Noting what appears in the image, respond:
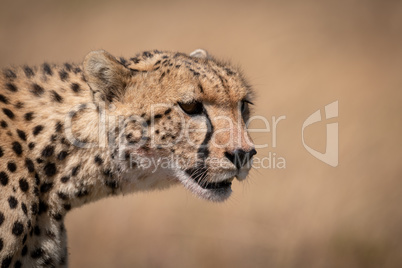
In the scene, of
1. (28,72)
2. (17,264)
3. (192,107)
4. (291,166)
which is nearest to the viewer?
(17,264)

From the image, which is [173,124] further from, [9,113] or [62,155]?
[9,113]

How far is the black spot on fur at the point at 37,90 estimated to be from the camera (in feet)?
10.4

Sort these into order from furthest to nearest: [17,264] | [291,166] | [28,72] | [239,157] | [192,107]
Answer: [291,166] < [28,72] < [192,107] < [239,157] < [17,264]

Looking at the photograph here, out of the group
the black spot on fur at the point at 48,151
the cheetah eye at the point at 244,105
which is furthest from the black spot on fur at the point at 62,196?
the cheetah eye at the point at 244,105

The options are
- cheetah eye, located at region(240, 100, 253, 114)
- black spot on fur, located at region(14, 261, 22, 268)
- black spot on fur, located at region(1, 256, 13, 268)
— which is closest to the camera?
black spot on fur, located at region(1, 256, 13, 268)

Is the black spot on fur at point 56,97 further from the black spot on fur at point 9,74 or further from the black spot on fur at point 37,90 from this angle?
the black spot on fur at point 9,74

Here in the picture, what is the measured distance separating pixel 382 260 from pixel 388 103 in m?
1.81

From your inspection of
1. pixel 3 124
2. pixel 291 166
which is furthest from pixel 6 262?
pixel 291 166

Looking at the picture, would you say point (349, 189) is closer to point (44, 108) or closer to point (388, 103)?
point (388, 103)

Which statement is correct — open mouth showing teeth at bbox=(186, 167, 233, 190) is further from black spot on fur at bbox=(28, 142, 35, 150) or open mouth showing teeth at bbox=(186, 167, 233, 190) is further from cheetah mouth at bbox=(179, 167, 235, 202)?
black spot on fur at bbox=(28, 142, 35, 150)

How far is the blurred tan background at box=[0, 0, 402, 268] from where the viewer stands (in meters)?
5.52

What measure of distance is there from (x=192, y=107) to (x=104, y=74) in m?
0.50

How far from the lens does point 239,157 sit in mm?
3070

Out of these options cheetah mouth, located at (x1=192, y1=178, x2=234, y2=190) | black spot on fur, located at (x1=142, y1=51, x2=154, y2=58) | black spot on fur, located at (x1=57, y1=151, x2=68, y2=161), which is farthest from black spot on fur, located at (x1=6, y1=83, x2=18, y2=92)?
cheetah mouth, located at (x1=192, y1=178, x2=234, y2=190)
